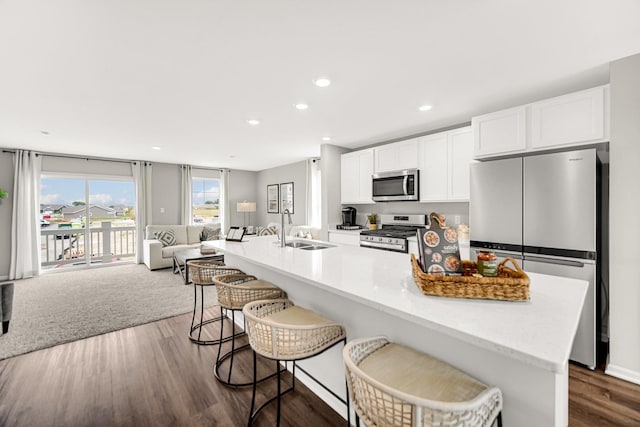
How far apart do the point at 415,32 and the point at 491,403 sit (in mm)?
1927

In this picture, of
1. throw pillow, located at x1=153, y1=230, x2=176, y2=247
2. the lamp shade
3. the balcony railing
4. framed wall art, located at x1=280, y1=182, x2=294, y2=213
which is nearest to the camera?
the balcony railing

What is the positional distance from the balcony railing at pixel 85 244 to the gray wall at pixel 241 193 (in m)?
2.41

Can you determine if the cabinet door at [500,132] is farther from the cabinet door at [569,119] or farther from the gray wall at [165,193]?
the gray wall at [165,193]

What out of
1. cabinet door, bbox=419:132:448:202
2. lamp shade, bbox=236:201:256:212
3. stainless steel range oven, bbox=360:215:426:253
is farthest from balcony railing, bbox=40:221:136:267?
cabinet door, bbox=419:132:448:202

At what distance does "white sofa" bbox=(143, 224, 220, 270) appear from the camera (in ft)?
18.3

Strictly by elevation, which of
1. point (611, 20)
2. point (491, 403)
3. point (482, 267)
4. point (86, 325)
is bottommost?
point (86, 325)

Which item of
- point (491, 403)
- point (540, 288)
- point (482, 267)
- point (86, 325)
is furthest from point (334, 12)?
point (86, 325)

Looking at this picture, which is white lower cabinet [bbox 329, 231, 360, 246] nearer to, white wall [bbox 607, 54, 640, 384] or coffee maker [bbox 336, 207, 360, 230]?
coffee maker [bbox 336, 207, 360, 230]

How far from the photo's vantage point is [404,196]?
388 cm

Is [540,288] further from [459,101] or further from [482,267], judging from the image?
[459,101]

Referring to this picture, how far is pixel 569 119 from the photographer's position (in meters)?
2.36

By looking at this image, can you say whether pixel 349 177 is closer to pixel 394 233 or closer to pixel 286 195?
pixel 394 233

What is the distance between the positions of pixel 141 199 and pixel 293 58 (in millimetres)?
5797

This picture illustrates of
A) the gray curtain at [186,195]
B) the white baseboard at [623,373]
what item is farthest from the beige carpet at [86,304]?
the white baseboard at [623,373]
